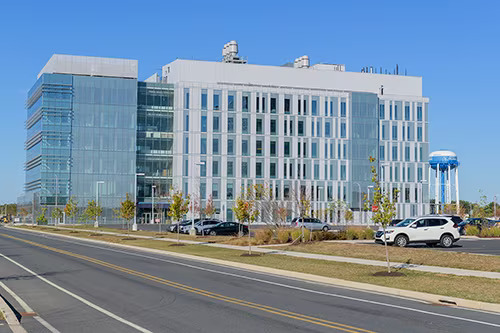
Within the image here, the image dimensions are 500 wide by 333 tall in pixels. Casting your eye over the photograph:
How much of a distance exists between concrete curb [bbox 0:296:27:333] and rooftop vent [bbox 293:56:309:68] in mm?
105800

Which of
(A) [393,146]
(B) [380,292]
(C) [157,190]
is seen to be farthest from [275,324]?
(A) [393,146]

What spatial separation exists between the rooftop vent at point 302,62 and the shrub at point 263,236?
3106 inches

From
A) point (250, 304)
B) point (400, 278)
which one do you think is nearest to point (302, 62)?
point (400, 278)

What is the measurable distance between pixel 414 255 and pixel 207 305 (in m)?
15.9

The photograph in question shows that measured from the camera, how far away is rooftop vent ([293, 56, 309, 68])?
117 meters

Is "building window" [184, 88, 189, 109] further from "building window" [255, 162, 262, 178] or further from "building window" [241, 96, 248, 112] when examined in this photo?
"building window" [255, 162, 262, 178]

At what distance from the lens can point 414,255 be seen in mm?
28891

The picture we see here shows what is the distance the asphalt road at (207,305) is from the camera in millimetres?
12914

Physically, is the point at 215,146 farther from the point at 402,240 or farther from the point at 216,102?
the point at 402,240

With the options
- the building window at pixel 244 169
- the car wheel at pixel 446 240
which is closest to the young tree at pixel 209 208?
the building window at pixel 244 169

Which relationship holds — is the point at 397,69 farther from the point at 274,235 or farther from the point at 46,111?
the point at 274,235

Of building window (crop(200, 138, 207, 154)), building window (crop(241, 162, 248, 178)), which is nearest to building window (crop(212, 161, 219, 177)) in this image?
building window (crop(200, 138, 207, 154))

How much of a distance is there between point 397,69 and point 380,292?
10785 centimetres

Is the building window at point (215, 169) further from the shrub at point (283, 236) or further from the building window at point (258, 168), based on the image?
the shrub at point (283, 236)
